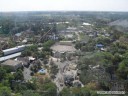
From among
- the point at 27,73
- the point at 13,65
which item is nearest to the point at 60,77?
the point at 27,73

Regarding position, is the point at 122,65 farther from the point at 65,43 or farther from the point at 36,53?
the point at 65,43

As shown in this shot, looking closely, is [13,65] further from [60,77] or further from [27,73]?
[60,77]

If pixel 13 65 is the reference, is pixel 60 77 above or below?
below

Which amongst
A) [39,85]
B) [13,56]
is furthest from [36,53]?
Answer: [39,85]

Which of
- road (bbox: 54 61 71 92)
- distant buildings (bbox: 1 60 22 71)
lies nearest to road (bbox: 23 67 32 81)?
distant buildings (bbox: 1 60 22 71)

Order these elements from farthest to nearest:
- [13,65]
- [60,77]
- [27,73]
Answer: [13,65], [27,73], [60,77]

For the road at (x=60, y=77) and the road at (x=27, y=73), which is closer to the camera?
the road at (x=60, y=77)

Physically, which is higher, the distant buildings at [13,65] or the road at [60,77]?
the distant buildings at [13,65]

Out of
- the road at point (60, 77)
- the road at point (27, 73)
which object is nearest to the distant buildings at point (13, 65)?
the road at point (27, 73)

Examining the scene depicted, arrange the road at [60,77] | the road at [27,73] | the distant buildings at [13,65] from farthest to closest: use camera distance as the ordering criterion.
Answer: the distant buildings at [13,65]
the road at [27,73]
the road at [60,77]

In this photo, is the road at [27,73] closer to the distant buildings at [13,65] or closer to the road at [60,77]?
the distant buildings at [13,65]

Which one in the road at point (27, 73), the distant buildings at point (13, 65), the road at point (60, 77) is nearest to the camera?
the road at point (60, 77)

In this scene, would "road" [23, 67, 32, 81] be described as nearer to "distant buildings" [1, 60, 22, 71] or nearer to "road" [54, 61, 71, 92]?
"distant buildings" [1, 60, 22, 71]
